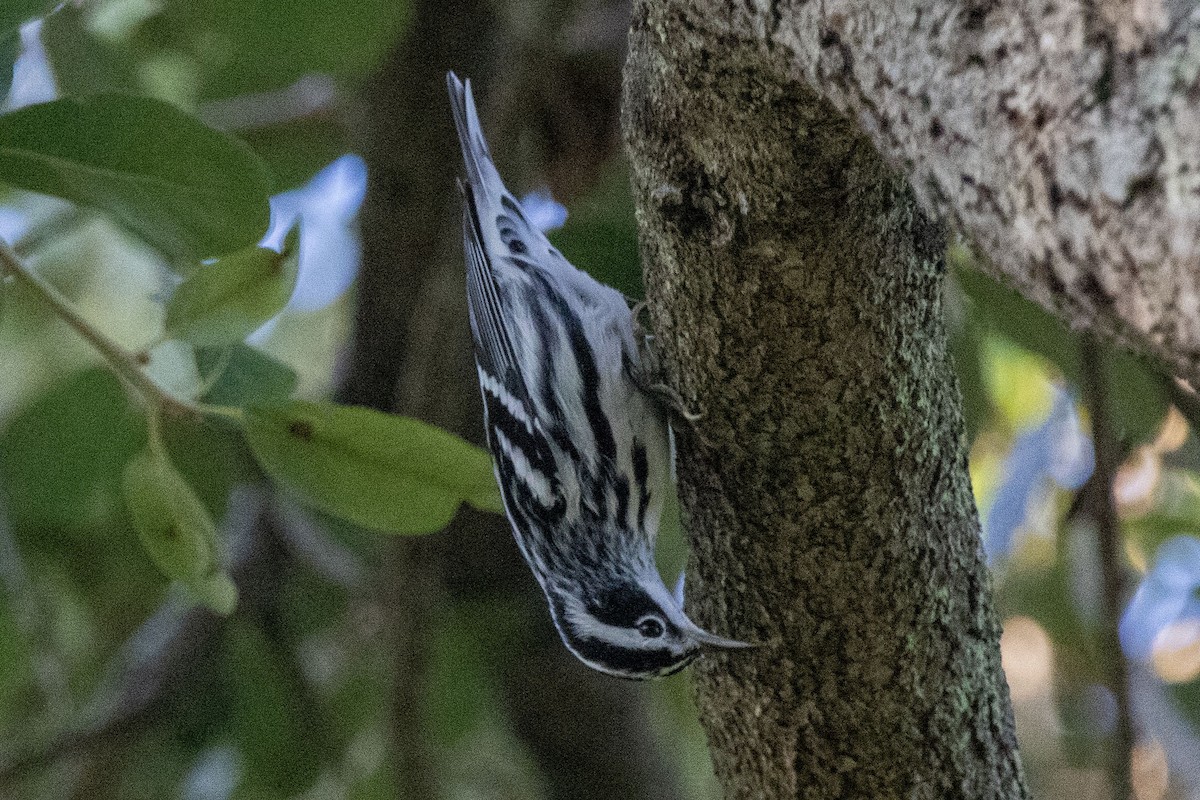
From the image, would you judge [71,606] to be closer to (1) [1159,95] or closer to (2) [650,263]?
(2) [650,263]

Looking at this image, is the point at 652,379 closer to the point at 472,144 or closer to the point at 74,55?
the point at 472,144

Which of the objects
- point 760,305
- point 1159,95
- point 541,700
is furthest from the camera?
point 541,700

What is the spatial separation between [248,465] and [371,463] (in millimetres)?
1792

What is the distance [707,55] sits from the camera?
4.43ft

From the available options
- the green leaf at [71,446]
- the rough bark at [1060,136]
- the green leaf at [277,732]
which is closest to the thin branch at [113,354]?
the green leaf at [71,446]

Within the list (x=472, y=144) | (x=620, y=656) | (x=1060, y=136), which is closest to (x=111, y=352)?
(x=620, y=656)

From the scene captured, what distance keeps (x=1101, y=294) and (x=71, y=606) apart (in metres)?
3.70

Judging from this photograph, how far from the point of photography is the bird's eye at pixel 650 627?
2.07 m

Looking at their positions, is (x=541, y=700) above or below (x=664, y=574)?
below

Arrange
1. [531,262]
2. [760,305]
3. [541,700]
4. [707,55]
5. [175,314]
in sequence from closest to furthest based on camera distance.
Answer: [707,55] < [760,305] < [175,314] < [531,262] < [541,700]

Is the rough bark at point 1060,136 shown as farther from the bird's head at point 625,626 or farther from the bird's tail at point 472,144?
the bird's tail at point 472,144

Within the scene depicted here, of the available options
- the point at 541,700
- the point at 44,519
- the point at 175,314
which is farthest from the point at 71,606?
the point at 175,314

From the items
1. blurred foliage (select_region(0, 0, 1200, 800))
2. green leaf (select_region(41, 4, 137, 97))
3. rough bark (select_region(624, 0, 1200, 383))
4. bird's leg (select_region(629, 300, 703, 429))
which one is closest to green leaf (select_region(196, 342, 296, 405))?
blurred foliage (select_region(0, 0, 1200, 800))

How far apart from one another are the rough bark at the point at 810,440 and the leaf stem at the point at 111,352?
702 millimetres
